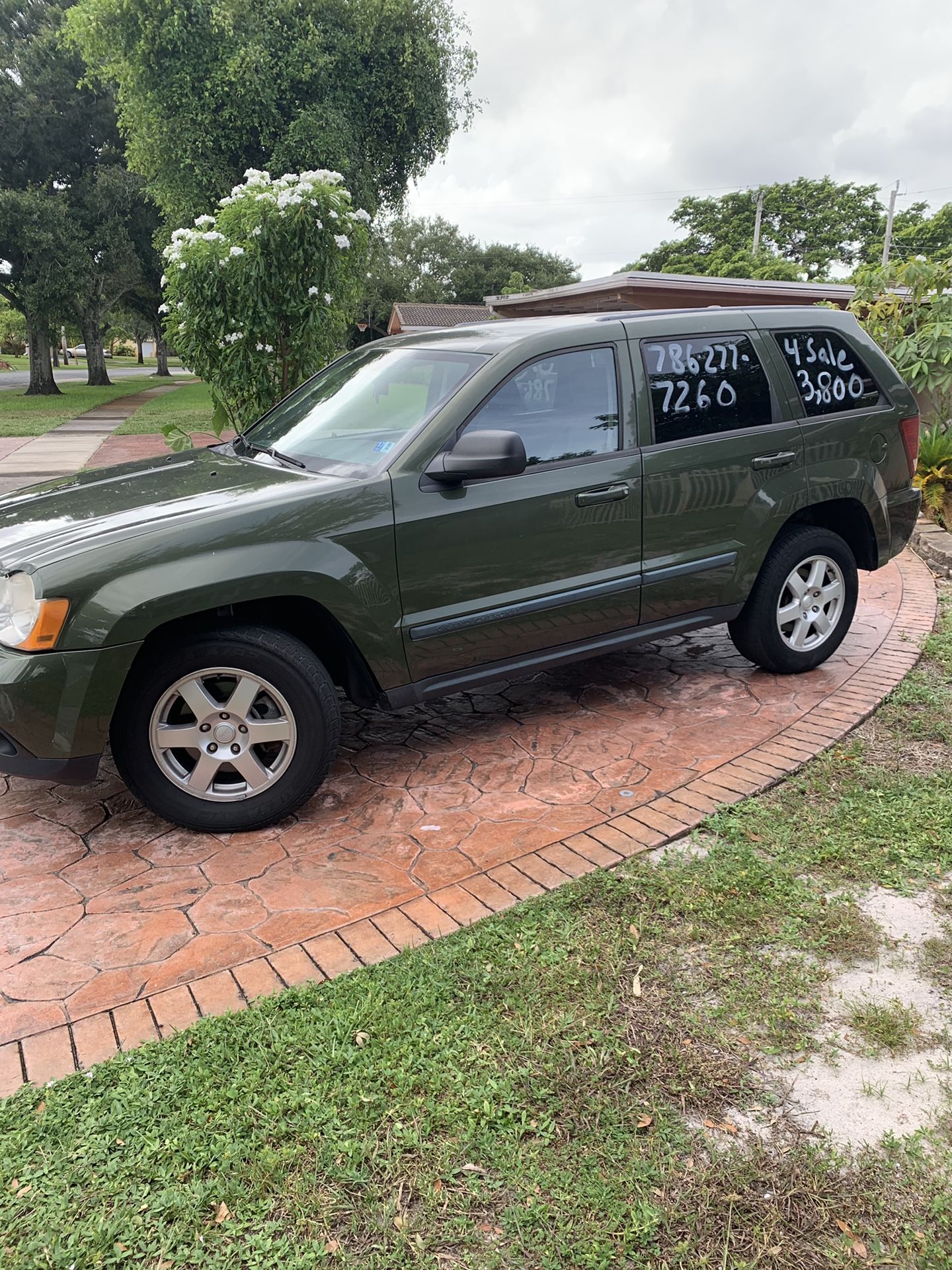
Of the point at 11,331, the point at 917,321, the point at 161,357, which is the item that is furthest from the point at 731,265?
the point at 11,331

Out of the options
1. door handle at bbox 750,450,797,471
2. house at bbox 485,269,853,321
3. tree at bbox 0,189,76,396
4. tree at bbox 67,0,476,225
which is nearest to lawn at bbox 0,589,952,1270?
door handle at bbox 750,450,797,471

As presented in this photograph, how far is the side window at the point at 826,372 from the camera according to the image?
471cm

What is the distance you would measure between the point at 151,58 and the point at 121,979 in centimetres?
2579

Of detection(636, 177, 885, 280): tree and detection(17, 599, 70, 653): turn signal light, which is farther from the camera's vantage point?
detection(636, 177, 885, 280): tree

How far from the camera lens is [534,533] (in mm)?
3857

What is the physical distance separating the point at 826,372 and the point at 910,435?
2.31ft

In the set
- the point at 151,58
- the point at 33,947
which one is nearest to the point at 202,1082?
the point at 33,947

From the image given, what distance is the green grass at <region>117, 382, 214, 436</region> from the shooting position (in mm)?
19297

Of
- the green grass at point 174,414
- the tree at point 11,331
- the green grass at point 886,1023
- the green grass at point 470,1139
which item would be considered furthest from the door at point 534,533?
the tree at point 11,331

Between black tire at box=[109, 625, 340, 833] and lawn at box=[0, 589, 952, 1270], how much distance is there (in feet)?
3.21

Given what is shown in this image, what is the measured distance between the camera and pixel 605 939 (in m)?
2.87

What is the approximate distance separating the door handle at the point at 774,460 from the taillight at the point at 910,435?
88 centimetres

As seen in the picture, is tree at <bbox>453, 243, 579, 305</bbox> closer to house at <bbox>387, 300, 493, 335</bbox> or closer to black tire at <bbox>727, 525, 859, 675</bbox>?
house at <bbox>387, 300, 493, 335</bbox>

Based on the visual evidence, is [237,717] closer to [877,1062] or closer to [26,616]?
[26,616]
